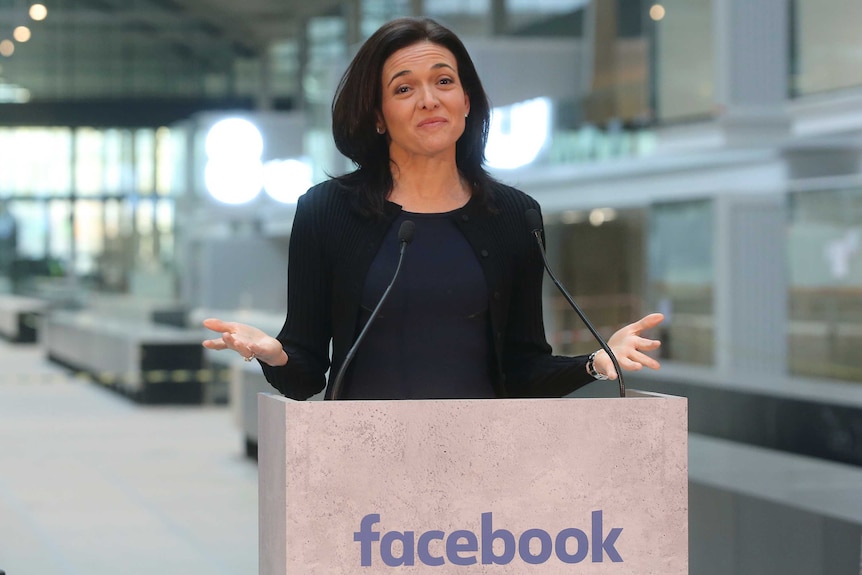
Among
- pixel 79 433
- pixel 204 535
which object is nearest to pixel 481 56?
pixel 79 433

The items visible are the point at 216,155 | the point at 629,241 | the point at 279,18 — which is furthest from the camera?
the point at 629,241

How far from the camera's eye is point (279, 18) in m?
10.4

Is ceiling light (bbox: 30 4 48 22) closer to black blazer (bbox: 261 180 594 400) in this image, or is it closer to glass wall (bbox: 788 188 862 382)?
glass wall (bbox: 788 188 862 382)

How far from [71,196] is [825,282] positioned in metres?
5.44

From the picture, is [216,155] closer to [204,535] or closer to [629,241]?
[629,241]

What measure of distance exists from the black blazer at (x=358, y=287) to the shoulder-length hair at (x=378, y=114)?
0.11 feet

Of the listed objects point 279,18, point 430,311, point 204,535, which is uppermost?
point 279,18

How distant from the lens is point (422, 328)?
7.61 ft

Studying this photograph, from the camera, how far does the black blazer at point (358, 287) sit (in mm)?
2348

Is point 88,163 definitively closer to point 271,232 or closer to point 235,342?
point 235,342

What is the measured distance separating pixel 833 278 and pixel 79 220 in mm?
5387

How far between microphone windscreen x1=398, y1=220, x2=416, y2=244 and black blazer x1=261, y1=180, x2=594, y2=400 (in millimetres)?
152

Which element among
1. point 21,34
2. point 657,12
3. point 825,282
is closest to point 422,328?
point 21,34

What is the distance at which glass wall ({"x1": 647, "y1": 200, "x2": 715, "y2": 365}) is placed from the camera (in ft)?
38.3
